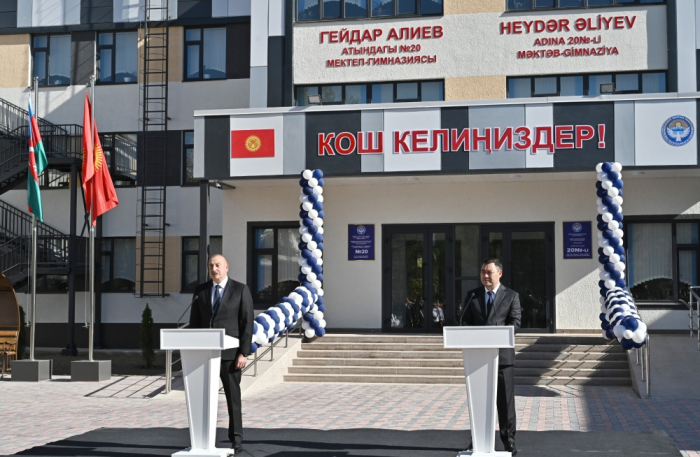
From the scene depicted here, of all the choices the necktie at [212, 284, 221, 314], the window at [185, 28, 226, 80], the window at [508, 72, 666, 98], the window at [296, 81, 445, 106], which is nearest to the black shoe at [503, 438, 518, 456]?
the necktie at [212, 284, 221, 314]

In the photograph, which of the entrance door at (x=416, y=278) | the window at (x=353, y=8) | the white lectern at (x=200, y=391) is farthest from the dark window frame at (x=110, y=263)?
the white lectern at (x=200, y=391)

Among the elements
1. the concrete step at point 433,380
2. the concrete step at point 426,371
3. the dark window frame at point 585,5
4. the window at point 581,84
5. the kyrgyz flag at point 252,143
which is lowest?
the concrete step at point 433,380

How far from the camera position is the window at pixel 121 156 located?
23.0m

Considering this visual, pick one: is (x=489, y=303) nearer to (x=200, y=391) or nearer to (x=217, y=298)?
(x=217, y=298)

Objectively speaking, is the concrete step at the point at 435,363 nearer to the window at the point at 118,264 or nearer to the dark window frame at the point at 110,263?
the window at the point at 118,264

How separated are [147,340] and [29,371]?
4204 millimetres

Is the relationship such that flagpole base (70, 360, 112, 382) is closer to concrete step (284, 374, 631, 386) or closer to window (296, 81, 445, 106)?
concrete step (284, 374, 631, 386)

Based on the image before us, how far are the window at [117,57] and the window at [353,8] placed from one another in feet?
19.9

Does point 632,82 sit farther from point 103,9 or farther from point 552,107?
point 103,9

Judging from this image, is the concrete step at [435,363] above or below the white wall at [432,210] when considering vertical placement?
below

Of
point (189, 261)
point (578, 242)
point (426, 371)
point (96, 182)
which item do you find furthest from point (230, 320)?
point (189, 261)

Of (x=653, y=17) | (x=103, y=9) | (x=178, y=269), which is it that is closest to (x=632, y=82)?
(x=653, y=17)

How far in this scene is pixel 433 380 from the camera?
14992 millimetres

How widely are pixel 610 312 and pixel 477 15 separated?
7730mm
